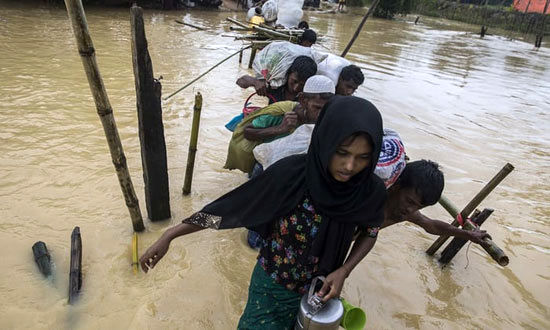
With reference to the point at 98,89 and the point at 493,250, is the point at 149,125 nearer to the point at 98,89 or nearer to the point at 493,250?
the point at 98,89

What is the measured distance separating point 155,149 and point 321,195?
1830 millimetres

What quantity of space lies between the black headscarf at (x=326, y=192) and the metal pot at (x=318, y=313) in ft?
0.50

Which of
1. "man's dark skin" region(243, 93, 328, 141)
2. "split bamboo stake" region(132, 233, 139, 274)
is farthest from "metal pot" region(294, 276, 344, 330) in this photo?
"split bamboo stake" region(132, 233, 139, 274)

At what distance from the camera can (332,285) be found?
1546 mm

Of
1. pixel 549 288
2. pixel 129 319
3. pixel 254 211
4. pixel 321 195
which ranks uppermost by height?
pixel 321 195

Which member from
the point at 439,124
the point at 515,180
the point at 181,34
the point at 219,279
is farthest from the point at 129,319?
the point at 181,34

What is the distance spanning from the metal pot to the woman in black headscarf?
0.05m

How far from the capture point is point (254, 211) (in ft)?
5.27

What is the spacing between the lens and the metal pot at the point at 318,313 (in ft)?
4.77

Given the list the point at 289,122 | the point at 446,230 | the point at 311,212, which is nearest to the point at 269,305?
the point at 311,212

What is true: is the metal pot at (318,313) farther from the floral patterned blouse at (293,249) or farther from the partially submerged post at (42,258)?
the partially submerged post at (42,258)

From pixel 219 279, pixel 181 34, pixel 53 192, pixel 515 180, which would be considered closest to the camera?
pixel 219 279

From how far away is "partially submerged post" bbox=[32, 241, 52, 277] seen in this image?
2.62 meters

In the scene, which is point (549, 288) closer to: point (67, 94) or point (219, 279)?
point (219, 279)
